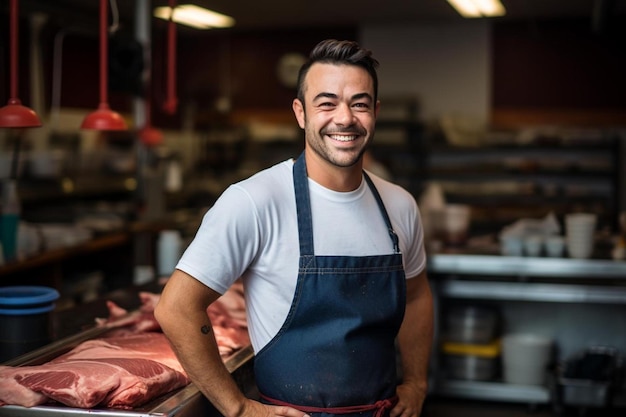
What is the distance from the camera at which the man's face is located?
8.08 ft

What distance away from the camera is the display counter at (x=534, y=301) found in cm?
556

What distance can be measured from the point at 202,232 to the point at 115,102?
29.2 ft

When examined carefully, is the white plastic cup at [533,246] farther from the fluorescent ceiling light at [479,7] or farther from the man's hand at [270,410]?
the man's hand at [270,410]

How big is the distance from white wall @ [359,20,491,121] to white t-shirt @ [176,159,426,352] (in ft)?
26.6

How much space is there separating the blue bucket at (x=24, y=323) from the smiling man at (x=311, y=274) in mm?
791

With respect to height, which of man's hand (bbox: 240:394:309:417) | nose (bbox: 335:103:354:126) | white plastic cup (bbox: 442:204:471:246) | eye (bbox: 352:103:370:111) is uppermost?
eye (bbox: 352:103:370:111)

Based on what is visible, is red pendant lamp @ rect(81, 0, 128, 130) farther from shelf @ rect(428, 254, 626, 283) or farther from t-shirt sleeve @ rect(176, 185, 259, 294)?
shelf @ rect(428, 254, 626, 283)

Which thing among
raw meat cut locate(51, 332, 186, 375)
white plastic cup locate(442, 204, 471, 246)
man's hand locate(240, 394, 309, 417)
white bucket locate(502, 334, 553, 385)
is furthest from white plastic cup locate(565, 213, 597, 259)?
man's hand locate(240, 394, 309, 417)

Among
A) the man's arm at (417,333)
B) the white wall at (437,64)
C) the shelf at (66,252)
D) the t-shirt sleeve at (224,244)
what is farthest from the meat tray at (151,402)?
the white wall at (437,64)

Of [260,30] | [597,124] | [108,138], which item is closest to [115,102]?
[108,138]

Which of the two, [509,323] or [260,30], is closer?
[509,323]

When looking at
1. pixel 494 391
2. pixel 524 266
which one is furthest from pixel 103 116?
pixel 494 391

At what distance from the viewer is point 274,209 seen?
2455 mm

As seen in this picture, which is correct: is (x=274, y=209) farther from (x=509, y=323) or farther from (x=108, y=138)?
(x=108, y=138)
